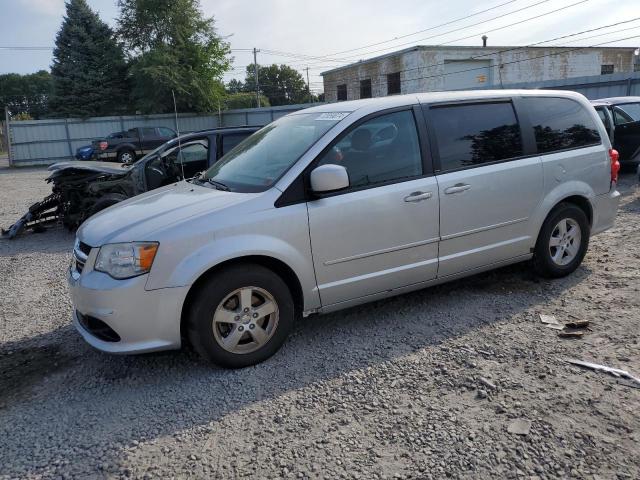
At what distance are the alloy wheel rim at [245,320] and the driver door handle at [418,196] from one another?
135 cm

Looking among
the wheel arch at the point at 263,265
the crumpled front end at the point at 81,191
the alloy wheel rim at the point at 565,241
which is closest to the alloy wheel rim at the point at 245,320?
the wheel arch at the point at 263,265

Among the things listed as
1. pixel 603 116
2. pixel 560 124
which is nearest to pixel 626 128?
pixel 603 116

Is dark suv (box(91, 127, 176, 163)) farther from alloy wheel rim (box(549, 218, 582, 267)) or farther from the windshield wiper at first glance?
alloy wheel rim (box(549, 218, 582, 267))

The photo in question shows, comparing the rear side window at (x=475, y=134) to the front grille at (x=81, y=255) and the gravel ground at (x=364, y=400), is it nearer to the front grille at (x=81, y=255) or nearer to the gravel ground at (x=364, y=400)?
the gravel ground at (x=364, y=400)

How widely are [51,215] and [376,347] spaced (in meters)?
7.65

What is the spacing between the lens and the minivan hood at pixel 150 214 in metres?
3.39

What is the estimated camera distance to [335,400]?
3176mm

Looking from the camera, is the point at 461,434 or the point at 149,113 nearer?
the point at 461,434

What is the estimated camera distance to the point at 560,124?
489 cm

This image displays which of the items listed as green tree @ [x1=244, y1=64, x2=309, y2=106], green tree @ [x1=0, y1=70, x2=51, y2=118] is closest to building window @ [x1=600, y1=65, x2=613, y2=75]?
green tree @ [x1=244, y1=64, x2=309, y2=106]

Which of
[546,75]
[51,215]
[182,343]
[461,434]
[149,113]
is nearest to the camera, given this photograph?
[461,434]

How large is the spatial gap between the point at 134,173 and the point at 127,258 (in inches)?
219

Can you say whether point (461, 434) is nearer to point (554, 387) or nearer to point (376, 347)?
point (554, 387)

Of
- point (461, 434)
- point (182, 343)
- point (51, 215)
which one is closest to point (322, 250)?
point (182, 343)
